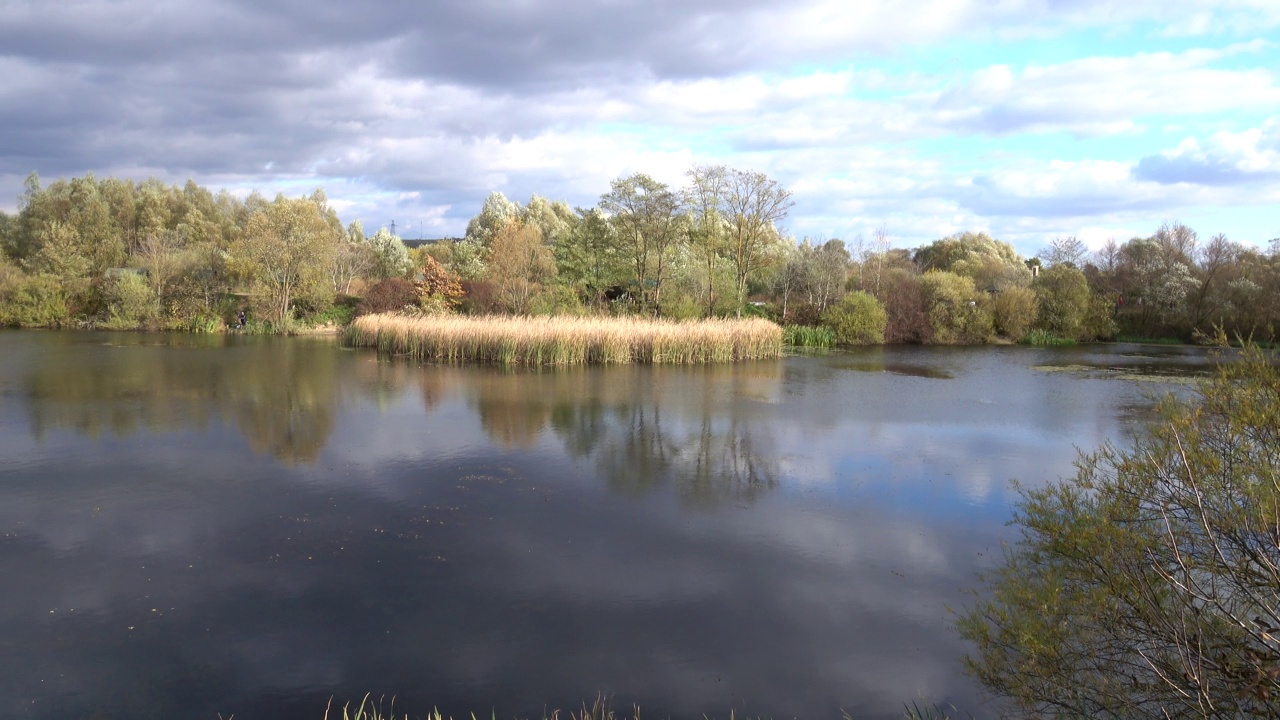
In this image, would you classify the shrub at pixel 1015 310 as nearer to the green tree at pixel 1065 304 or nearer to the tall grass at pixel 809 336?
the green tree at pixel 1065 304

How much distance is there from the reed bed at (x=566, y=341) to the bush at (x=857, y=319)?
277 inches

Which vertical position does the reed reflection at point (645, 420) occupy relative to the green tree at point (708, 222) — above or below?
below

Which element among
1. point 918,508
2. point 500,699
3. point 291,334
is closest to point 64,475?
point 500,699

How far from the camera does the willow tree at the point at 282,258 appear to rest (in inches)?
1158

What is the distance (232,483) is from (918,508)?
7.17 metres

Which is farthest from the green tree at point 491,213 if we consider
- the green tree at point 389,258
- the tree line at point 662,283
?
the tree line at point 662,283

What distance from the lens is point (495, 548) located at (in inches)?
253

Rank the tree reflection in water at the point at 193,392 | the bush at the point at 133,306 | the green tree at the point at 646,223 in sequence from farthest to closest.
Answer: the bush at the point at 133,306
the green tree at the point at 646,223
the tree reflection in water at the point at 193,392

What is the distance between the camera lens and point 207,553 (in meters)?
6.22

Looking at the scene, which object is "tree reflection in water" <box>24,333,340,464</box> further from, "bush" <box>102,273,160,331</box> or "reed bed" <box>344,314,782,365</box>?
"bush" <box>102,273,160,331</box>

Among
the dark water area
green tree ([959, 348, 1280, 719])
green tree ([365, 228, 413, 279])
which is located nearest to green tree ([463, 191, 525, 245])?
green tree ([365, 228, 413, 279])

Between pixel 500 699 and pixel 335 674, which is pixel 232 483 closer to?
pixel 335 674

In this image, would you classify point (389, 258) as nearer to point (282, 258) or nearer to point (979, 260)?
point (282, 258)

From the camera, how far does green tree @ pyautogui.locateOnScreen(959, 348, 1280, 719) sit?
340cm
